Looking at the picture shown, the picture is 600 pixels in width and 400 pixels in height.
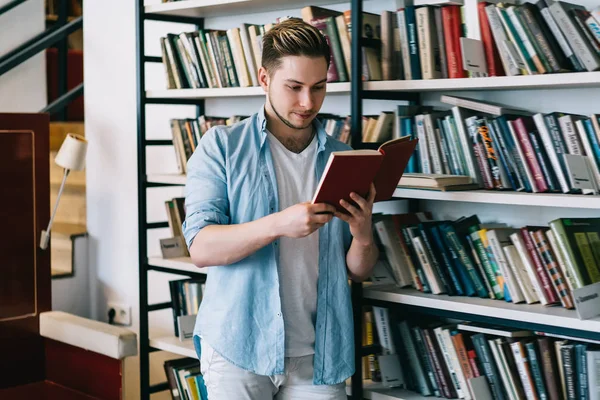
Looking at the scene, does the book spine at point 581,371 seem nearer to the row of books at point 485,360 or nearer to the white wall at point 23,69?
the row of books at point 485,360

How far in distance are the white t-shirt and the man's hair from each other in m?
0.22

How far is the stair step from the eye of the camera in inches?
163

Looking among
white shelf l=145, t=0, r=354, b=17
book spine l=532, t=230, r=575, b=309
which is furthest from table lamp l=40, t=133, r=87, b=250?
book spine l=532, t=230, r=575, b=309

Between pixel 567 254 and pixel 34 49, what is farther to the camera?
pixel 34 49

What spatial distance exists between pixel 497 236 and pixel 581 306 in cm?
32

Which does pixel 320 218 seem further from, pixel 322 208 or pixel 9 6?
pixel 9 6

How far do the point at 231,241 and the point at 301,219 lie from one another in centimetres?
21

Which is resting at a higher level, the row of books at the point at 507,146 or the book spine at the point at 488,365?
the row of books at the point at 507,146

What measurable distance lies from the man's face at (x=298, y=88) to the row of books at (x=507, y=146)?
1.71 feet

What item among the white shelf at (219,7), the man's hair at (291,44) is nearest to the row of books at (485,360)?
the man's hair at (291,44)

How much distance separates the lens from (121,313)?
3.78 m

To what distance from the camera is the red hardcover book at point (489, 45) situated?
2.25 meters

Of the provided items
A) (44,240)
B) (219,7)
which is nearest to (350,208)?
(219,7)

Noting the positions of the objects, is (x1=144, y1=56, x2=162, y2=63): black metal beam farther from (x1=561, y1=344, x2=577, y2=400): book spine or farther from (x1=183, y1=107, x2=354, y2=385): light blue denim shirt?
(x1=561, y1=344, x2=577, y2=400): book spine
